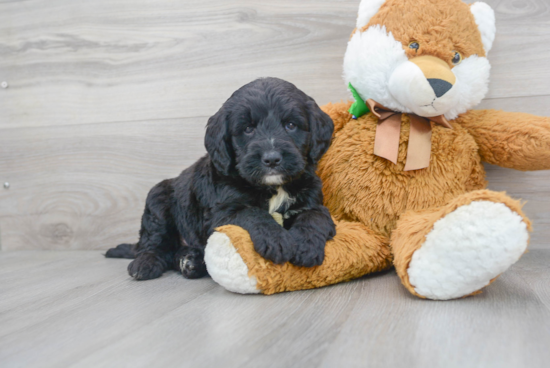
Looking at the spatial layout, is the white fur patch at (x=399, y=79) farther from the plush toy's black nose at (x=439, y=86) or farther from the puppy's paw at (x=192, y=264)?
the puppy's paw at (x=192, y=264)

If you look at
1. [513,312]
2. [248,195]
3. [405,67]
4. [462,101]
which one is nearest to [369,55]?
[405,67]

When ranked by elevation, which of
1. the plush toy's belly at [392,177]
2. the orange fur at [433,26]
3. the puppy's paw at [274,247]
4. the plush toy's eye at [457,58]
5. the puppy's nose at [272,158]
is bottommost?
the puppy's paw at [274,247]

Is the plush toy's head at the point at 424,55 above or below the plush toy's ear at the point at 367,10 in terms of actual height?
below

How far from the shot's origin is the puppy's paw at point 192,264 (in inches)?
68.1

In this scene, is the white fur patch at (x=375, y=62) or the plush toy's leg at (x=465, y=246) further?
the white fur patch at (x=375, y=62)

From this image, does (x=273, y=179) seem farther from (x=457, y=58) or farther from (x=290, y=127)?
(x=457, y=58)

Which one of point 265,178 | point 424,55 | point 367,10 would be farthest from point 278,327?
point 367,10

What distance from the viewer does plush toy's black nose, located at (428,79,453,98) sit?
4.88ft

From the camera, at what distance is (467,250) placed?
117cm

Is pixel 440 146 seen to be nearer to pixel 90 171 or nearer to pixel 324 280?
pixel 324 280

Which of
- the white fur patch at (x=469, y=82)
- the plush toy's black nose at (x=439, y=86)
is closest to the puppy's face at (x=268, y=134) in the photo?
the plush toy's black nose at (x=439, y=86)

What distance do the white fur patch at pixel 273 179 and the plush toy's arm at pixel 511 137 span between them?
79cm

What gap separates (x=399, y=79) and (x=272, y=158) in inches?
20.9

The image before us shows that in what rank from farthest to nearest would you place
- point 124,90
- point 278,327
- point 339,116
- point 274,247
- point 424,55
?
point 124,90
point 339,116
point 424,55
point 274,247
point 278,327
